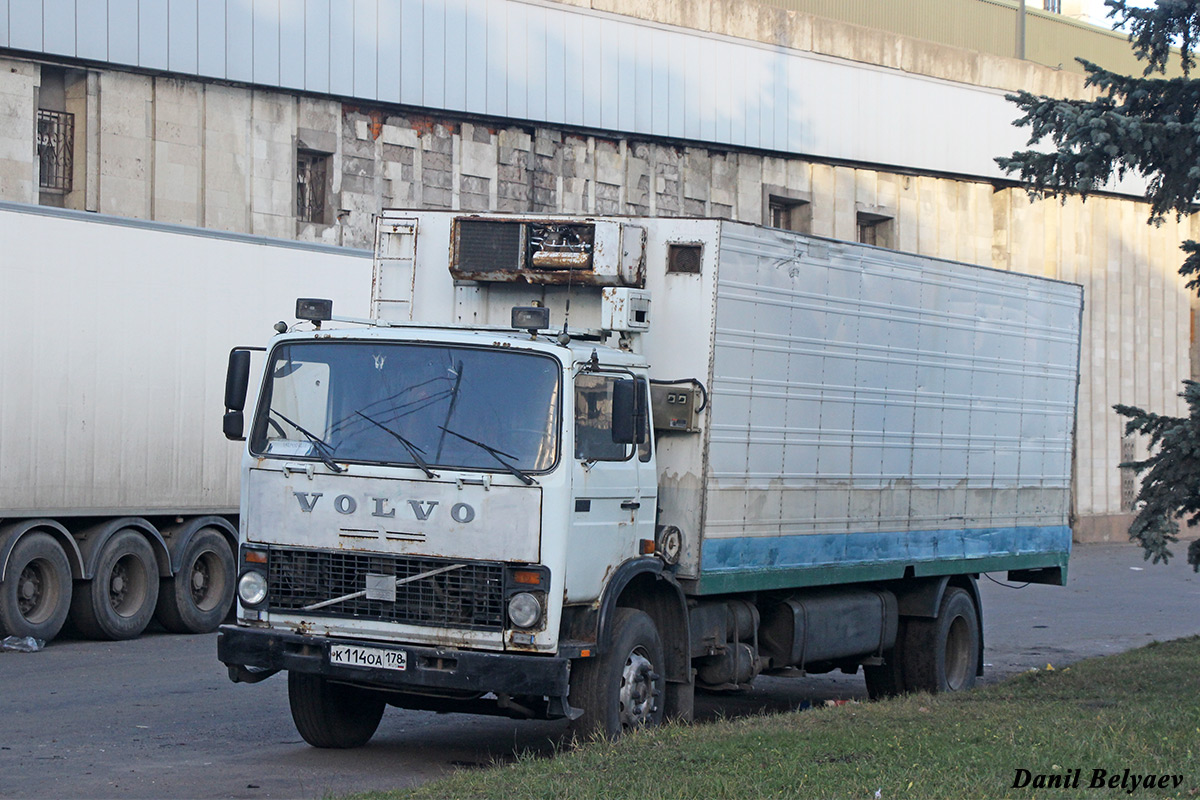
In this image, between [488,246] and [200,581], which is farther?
[200,581]

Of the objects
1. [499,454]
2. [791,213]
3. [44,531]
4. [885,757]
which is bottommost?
[885,757]

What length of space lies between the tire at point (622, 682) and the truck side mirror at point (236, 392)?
2329 millimetres

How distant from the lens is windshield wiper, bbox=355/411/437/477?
8.13 metres

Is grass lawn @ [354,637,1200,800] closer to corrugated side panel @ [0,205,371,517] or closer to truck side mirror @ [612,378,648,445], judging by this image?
truck side mirror @ [612,378,648,445]

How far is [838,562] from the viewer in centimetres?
1092

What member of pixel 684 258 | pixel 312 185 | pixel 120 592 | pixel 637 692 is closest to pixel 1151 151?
pixel 684 258

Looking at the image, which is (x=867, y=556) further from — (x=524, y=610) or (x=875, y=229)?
(x=875, y=229)

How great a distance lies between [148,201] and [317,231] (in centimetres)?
269

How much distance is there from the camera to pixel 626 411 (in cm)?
853

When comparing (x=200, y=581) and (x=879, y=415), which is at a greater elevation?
(x=879, y=415)

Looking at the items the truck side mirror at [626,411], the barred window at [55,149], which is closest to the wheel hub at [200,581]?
the barred window at [55,149]

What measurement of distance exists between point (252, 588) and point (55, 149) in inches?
515

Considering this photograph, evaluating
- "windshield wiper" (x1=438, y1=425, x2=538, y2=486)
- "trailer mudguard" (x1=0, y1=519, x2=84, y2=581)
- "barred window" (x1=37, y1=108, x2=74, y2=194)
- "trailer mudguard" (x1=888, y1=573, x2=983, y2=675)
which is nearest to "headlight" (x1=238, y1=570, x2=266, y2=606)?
"windshield wiper" (x1=438, y1=425, x2=538, y2=486)

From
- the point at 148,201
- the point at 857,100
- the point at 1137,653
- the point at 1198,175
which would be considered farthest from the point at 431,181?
the point at 1198,175
